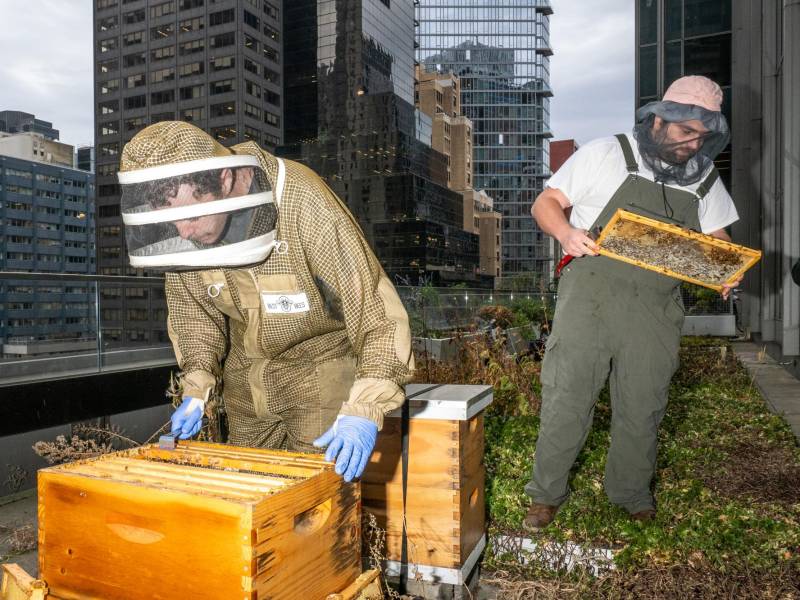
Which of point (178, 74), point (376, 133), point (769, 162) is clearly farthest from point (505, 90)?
point (769, 162)

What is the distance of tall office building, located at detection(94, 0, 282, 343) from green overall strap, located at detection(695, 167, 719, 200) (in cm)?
11203

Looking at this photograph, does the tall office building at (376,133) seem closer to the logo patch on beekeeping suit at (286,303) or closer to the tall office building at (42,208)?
the tall office building at (42,208)

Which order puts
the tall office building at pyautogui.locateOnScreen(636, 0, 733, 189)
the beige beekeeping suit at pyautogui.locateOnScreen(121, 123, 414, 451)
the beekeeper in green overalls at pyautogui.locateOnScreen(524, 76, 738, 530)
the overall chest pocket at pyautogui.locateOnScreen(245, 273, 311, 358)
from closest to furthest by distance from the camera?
the beige beekeeping suit at pyautogui.locateOnScreen(121, 123, 414, 451) → the overall chest pocket at pyautogui.locateOnScreen(245, 273, 311, 358) → the beekeeper in green overalls at pyautogui.locateOnScreen(524, 76, 738, 530) → the tall office building at pyautogui.locateOnScreen(636, 0, 733, 189)

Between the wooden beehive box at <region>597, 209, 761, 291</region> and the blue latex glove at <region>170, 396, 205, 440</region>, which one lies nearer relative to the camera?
the blue latex glove at <region>170, 396, 205, 440</region>

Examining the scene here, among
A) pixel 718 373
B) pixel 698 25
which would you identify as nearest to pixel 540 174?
pixel 698 25

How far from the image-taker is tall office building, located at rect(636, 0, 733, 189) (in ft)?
53.7

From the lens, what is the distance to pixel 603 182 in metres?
2.95


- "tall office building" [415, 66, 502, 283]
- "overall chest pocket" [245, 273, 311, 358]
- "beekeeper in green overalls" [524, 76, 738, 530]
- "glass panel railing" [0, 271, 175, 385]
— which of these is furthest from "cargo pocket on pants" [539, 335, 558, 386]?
"tall office building" [415, 66, 502, 283]

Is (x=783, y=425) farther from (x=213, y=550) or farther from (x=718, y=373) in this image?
(x=213, y=550)

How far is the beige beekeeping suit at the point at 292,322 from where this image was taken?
1.79 metres

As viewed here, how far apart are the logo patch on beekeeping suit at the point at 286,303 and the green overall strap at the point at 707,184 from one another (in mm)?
1945

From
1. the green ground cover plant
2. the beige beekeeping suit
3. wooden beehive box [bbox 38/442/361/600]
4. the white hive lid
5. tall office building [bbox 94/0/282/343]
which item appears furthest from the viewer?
tall office building [bbox 94/0/282/343]

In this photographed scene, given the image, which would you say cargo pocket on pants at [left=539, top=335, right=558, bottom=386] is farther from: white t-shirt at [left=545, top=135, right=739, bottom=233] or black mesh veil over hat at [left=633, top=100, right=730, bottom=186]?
black mesh veil over hat at [left=633, top=100, right=730, bottom=186]

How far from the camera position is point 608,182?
9.66ft
